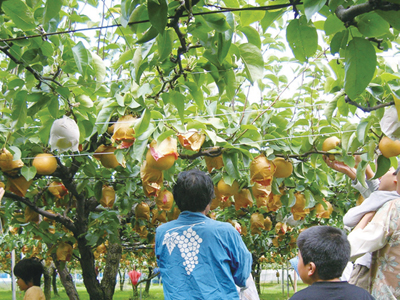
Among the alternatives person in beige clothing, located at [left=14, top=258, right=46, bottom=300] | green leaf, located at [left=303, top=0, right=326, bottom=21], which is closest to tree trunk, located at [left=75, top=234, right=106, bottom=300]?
person in beige clothing, located at [left=14, top=258, right=46, bottom=300]

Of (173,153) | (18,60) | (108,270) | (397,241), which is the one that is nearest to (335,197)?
(108,270)

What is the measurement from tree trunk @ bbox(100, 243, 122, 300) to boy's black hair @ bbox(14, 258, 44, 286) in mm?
640

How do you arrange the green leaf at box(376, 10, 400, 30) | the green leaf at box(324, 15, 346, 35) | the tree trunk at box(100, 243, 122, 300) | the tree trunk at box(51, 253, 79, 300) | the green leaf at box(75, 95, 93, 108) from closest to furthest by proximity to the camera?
the green leaf at box(376, 10, 400, 30)
the green leaf at box(324, 15, 346, 35)
the green leaf at box(75, 95, 93, 108)
the tree trunk at box(100, 243, 122, 300)
the tree trunk at box(51, 253, 79, 300)

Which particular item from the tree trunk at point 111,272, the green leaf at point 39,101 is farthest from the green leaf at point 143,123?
the tree trunk at point 111,272

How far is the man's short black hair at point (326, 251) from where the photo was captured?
52.1 inches

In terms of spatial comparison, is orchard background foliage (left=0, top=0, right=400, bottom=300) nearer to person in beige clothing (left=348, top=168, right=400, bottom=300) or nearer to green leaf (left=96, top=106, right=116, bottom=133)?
green leaf (left=96, top=106, right=116, bottom=133)

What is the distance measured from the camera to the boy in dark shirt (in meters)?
1.25

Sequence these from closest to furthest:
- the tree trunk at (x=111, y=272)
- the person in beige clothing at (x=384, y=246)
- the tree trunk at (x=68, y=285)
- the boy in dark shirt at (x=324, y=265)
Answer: the boy in dark shirt at (x=324, y=265) → the person in beige clothing at (x=384, y=246) → the tree trunk at (x=111, y=272) → the tree trunk at (x=68, y=285)

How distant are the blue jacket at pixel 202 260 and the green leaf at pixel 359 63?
0.87 meters

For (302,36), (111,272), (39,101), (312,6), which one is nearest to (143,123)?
(39,101)

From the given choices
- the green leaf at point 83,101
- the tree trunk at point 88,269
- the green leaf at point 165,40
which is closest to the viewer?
the green leaf at point 165,40

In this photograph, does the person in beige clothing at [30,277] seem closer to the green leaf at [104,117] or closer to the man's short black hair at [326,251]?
the green leaf at [104,117]

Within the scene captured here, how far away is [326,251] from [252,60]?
2.43ft

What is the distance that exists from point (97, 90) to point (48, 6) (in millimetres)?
873
